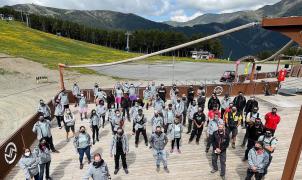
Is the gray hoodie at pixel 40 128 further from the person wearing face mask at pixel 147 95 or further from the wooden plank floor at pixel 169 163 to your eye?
the person wearing face mask at pixel 147 95

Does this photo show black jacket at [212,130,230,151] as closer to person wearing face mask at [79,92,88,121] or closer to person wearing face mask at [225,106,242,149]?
person wearing face mask at [225,106,242,149]

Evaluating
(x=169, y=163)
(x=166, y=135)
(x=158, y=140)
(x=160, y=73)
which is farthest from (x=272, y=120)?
(x=160, y=73)

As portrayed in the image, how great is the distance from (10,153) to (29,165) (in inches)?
115

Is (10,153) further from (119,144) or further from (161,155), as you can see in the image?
(161,155)

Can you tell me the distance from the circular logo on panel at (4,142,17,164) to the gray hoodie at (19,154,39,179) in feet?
8.05

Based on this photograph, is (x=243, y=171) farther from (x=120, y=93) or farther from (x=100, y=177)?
(x=120, y=93)

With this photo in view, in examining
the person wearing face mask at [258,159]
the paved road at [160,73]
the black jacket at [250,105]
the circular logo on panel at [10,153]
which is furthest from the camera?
the paved road at [160,73]

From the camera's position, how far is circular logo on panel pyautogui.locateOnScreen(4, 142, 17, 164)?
33.7ft

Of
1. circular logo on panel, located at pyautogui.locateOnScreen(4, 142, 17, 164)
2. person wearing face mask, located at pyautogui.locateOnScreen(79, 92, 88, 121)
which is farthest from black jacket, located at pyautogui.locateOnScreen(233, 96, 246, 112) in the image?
circular logo on panel, located at pyautogui.locateOnScreen(4, 142, 17, 164)

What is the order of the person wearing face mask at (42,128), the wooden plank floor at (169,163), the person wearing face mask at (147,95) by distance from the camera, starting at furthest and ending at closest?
the person wearing face mask at (147,95) < the person wearing face mask at (42,128) < the wooden plank floor at (169,163)

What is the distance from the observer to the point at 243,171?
10430 millimetres

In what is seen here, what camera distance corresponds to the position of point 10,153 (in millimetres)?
10586

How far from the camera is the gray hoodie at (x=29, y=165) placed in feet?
27.0

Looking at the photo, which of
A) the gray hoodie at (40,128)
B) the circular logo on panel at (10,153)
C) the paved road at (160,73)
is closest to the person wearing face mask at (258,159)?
the gray hoodie at (40,128)
